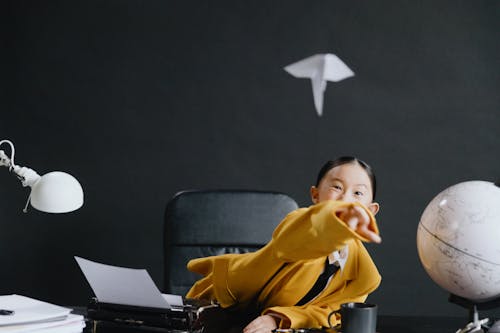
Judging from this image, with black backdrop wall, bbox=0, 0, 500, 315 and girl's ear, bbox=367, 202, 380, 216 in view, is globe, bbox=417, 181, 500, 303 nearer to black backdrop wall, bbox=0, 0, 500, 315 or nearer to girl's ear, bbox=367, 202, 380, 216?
girl's ear, bbox=367, 202, 380, 216

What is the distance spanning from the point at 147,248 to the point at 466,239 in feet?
7.45

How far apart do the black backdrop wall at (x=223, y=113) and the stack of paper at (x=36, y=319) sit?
1945mm

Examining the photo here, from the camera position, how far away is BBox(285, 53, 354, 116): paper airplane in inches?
128

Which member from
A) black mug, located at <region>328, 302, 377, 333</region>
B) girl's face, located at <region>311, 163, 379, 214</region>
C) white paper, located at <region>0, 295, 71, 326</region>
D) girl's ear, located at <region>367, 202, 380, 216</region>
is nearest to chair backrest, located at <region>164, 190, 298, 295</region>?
girl's ear, located at <region>367, 202, 380, 216</region>

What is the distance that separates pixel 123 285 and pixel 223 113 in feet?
6.99

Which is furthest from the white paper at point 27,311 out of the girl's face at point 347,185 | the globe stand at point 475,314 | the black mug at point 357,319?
the globe stand at point 475,314

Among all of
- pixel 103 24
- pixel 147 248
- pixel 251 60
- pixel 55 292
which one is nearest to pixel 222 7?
pixel 251 60

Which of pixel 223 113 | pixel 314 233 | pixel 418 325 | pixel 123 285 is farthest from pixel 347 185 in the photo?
pixel 223 113

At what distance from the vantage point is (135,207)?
3.53 metres

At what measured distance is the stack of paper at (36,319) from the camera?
55.5 inches

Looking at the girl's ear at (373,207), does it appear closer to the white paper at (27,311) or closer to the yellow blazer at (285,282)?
the yellow blazer at (285,282)

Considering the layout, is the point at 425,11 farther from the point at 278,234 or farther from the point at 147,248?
the point at 278,234

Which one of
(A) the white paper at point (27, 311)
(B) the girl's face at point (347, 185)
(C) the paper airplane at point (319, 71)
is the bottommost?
(A) the white paper at point (27, 311)

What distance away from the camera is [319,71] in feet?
10.5
